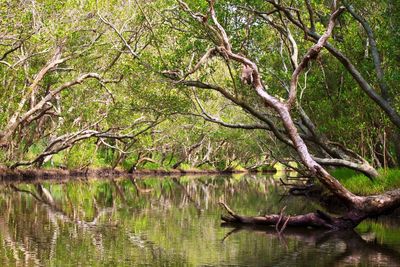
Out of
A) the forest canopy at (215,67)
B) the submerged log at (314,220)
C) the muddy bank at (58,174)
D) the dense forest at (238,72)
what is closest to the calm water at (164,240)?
the submerged log at (314,220)

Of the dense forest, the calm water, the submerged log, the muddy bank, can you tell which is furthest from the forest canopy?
the calm water

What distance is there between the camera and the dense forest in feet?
70.3

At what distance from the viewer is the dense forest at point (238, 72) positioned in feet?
70.3

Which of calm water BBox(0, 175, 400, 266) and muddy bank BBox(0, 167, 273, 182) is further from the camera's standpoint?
muddy bank BBox(0, 167, 273, 182)

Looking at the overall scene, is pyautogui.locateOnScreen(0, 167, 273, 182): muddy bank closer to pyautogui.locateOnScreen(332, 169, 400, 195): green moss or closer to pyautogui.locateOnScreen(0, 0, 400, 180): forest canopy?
pyautogui.locateOnScreen(0, 0, 400, 180): forest canopy

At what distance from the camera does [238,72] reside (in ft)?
91.3

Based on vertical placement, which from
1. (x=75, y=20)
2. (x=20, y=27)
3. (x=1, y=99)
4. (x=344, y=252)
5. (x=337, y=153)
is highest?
(x=75, y=20)

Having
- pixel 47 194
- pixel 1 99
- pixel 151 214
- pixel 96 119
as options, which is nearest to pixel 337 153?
pixel 151 214

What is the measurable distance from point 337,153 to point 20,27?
15.6 m

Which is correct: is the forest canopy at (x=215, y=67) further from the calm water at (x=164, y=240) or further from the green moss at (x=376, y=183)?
the calm water at (x=164, y=240)

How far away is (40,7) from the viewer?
31.1 meters

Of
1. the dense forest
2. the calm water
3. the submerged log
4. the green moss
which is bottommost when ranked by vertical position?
the calm water

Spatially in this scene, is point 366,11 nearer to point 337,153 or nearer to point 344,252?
point 337,153

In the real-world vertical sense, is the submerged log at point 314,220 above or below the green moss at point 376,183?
below
